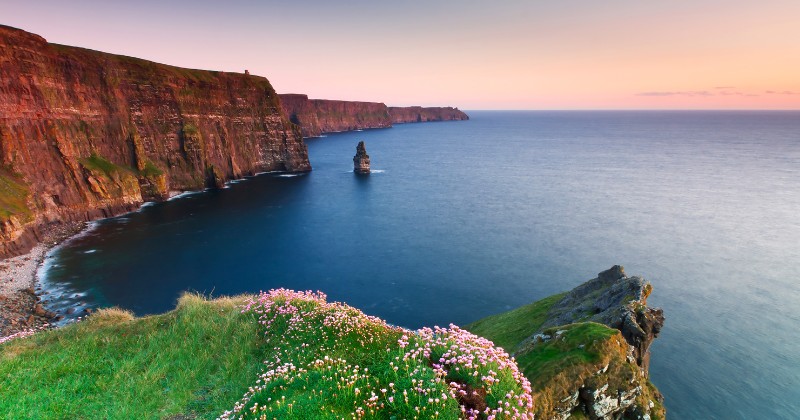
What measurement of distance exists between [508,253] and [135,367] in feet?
157

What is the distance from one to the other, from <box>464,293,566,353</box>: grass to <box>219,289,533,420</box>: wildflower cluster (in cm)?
1484

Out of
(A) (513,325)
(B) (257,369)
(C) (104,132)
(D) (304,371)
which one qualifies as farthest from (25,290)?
(A) (513,325)

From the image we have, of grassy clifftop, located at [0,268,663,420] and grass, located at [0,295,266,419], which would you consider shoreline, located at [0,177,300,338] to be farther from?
grassy clifftop, located at [0,268,663,420]

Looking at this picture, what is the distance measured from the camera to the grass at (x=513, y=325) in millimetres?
25188

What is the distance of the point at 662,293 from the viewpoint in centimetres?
4200

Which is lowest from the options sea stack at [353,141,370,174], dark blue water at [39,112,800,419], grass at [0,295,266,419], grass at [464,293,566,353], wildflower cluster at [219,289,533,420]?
dark blue water at [39,112,800,419]

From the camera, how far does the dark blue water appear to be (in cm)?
3281

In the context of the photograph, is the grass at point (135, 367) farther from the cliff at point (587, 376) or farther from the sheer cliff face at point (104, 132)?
the sheer cliff face at point (104, 132)

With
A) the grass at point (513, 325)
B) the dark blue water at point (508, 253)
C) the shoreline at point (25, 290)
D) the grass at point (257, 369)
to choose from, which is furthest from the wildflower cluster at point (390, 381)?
the shoreline at point (25, 290)

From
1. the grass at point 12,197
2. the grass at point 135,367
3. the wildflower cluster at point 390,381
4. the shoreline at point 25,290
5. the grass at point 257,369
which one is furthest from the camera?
the grass at point 12,197

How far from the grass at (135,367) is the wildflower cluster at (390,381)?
1828 mm

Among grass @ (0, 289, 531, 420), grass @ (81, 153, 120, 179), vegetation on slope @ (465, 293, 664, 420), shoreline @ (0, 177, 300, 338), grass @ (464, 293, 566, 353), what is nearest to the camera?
grass @ (0, 289, 531, 420)

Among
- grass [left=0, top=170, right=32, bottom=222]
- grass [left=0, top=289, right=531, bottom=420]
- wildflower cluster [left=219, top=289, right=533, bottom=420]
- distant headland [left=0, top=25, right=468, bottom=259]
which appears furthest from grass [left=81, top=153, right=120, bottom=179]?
wildflower cluster [left=219, top=289, right=533, bottom=420]

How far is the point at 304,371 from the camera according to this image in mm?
9703
